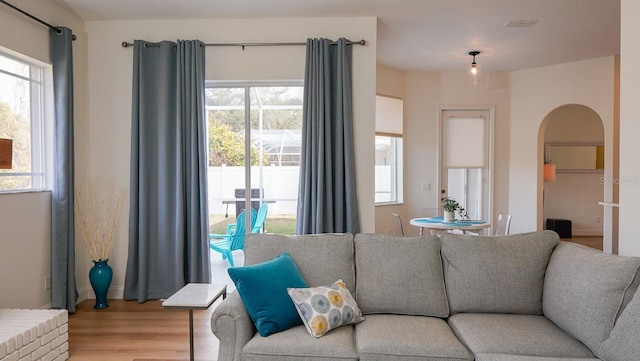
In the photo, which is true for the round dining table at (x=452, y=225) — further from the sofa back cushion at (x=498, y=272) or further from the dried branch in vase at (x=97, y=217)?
the dried branch in vase at (x=97, y=217)

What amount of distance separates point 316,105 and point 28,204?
268 centimetres

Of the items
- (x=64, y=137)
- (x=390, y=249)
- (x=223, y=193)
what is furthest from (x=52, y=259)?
(x=390, y=249)

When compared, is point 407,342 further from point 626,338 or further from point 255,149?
point 255,149

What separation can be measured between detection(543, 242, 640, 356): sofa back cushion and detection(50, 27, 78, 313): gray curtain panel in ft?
12.8

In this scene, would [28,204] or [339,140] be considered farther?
[339,140]

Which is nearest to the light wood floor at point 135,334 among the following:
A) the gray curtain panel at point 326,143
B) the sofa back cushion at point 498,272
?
the gray curtain panel at point 326,143

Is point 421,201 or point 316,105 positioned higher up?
point 316,105

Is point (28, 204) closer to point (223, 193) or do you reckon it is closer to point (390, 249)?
point (223, 193)

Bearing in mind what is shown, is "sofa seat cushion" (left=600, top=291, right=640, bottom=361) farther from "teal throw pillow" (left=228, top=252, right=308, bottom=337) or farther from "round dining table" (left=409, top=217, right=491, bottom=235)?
"round dining table" (left=409, top=217, right=491, bottom=235)

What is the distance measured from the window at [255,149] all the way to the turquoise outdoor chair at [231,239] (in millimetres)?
61

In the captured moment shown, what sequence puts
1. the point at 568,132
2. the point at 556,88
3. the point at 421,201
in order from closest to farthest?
the point at 556,88 < the point at 421,201 < the point at 568,132

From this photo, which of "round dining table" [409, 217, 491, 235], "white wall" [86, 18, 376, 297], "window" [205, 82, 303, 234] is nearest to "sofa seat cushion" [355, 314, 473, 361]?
"white wall" [86, 18, 376, 297]

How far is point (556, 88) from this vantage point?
6250 mm

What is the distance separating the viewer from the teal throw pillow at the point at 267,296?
2287 millimetres
